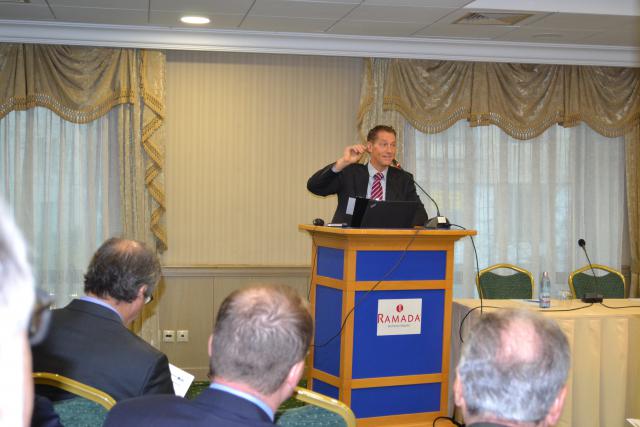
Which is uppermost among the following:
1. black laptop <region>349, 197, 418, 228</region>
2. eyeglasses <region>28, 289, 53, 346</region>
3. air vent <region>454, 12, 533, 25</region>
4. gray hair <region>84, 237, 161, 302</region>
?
air vent <region>454, 12, 533, 25</region>

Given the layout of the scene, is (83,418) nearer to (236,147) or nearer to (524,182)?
(236,147)

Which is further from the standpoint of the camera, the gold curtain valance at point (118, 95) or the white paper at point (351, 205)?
the gold curtain valance at point (118, 95)

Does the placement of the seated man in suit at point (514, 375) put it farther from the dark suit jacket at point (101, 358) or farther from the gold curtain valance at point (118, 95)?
the gold curtain valance at point (118, 95)

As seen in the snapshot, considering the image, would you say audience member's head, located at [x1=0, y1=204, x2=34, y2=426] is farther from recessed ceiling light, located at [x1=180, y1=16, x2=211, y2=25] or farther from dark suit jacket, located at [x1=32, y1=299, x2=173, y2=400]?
recessed ceiling light, located at [x1=180, y1=16, x2=211, y2=25]

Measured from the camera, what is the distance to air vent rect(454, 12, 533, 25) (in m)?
5.66

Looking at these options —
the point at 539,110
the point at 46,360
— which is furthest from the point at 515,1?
the point at 46,360

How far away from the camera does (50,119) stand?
623cm

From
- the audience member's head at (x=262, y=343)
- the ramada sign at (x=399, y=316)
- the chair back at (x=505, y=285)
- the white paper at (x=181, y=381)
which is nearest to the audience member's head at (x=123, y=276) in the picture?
the white paper at (x=181, y=381)

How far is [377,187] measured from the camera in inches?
199

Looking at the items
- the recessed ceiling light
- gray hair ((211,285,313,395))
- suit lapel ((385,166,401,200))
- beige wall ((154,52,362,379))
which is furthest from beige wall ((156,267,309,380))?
gray hair ((211,285,313,395))

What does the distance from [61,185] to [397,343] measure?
3417 millimetres

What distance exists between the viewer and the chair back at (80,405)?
1934 millimetres

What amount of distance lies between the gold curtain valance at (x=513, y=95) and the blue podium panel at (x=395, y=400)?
9.76 ft

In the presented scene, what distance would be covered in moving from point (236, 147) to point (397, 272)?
275cm
